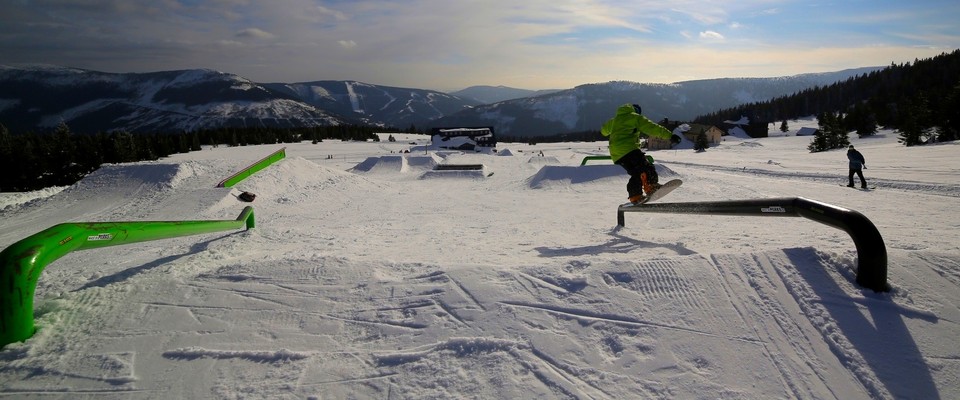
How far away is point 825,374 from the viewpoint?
261 centimetres

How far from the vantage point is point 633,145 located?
790 cm

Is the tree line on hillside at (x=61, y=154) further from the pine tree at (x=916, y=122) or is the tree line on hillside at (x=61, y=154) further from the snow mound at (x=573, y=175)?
the pine tree at (x=916, y=122)

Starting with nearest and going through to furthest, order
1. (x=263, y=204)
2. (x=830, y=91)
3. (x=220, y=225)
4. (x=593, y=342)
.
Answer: (x=593, y=342), (x=220, y=225), (x=263, y=204), (x=830, y=91)

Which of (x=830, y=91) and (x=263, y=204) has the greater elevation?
(x=830, y=91)

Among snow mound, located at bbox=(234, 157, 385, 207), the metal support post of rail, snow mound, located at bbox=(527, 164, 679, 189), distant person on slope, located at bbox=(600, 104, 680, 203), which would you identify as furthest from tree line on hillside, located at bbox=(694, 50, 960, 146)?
the metal support post of rail

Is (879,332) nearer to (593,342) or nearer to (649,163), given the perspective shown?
(593,342)

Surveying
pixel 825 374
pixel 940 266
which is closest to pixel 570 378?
pixel 825 374

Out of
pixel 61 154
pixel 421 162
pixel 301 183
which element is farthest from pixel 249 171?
pixel 61 154

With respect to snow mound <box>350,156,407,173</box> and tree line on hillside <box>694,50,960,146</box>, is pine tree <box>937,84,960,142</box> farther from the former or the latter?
snow mound <box>350,156,407,173</box>

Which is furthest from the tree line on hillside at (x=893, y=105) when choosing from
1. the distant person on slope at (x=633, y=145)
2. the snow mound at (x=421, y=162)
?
the distant person on slope at (x=633, y=145)

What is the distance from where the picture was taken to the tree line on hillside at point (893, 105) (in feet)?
124

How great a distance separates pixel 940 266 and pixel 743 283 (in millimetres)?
1454

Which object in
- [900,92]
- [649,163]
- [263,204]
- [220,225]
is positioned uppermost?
[900,92]

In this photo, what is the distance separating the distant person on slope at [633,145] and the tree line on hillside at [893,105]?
46141 millimetres
